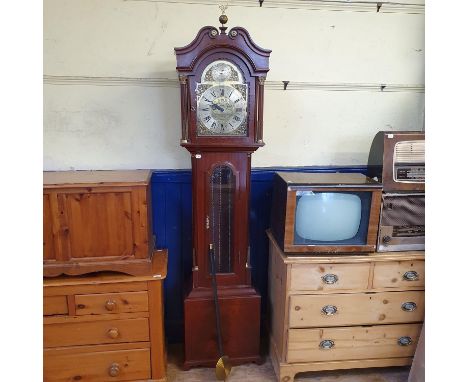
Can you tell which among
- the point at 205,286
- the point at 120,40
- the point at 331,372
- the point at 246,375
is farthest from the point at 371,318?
the point at 120,40

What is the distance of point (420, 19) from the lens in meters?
2.05

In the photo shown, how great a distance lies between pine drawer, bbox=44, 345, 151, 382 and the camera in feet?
5.56

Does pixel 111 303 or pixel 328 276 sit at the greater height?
pixel 328 276

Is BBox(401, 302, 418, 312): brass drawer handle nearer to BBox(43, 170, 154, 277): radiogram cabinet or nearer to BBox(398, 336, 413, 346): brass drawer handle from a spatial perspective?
BBox(398, 336, 413, 346): brass drawer handle

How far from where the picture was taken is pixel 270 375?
193 cm

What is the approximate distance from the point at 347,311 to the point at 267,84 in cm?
129

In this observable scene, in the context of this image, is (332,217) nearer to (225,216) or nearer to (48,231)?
(225,216)

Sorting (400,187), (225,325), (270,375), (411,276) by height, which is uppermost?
(400,187)

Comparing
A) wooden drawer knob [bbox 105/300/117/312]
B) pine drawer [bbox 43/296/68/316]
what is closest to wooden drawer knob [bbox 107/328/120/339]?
wooden drawer knob [bbox 105/300/117/312]

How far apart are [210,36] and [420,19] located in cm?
131

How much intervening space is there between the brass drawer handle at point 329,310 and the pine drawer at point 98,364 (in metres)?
0.90

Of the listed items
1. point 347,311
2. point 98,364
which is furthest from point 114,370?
point 347,311

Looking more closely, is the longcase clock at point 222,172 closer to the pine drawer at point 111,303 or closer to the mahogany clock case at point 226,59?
the mahogany clock case at point 226,59
